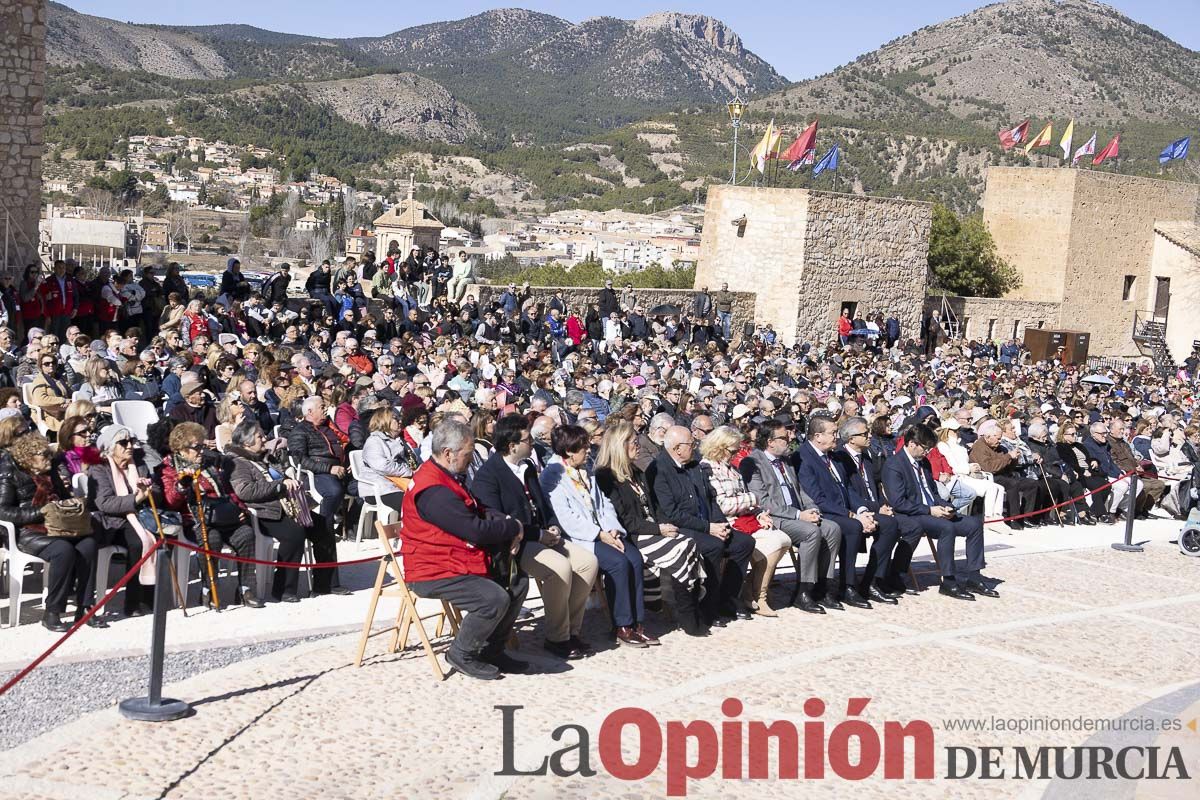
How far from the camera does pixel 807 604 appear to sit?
8.51 m

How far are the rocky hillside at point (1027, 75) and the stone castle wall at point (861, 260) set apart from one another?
84849 mm

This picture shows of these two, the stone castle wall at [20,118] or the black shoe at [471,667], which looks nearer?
the black shoe at [471,667]

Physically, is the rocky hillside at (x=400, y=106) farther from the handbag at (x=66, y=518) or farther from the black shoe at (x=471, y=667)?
the black shoe at (x=471, y=667)

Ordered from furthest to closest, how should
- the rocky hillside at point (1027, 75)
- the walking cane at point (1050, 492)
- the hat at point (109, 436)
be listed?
the rocky hillside at point (1027, 75) → the walking cane at point (1050, 492) → the hat at point (109, 436)

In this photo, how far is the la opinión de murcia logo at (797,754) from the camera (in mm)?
5590

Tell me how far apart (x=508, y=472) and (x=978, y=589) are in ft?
13.9

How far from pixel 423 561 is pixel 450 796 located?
164 cm

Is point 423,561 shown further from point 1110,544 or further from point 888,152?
point 888,152

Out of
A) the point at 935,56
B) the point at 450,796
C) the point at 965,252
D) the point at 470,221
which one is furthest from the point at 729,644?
the point at 935,56

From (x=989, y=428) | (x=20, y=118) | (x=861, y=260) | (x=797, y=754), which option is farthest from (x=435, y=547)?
(x=861, y=260)

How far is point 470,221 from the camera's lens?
370ft

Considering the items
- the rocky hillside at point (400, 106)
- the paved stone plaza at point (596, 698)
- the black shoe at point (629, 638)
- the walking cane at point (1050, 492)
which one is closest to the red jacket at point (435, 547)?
the paved stone plaza at point (596, 698)

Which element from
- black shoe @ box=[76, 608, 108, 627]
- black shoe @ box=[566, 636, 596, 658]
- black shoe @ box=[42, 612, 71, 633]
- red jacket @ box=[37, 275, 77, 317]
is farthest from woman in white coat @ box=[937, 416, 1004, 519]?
red jacket @ box=[37, 275, 77, 317]

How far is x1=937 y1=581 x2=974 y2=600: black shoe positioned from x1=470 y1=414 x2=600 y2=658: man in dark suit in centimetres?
330
